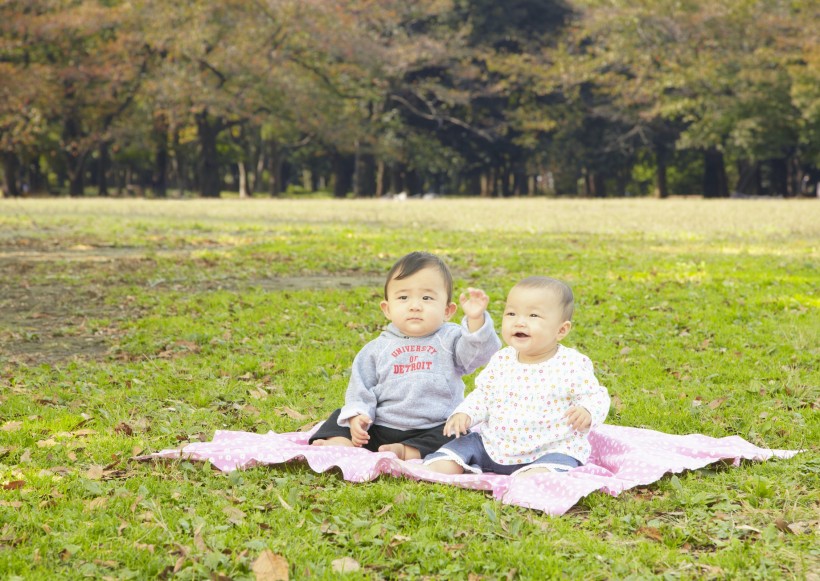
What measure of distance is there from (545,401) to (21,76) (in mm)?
37407

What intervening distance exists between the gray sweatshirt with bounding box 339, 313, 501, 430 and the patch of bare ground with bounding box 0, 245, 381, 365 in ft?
11.4

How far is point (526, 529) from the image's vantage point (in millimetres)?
4070

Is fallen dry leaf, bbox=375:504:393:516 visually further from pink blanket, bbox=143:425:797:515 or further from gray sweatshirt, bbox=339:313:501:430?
gray sweatshirt, bbox=339:313:501:430

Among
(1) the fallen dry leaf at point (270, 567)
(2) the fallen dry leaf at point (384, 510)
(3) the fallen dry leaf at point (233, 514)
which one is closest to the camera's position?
(1) the fallen dry leaf at point (270, 567)

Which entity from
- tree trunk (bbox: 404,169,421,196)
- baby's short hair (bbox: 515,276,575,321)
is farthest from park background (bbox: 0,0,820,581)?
tree trunk (bbox: 404,169,421,196)

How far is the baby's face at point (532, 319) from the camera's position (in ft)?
16.0

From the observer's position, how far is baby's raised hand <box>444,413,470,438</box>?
16.4 ft

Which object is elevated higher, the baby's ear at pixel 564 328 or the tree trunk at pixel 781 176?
the tree trunk at pixel 781 176

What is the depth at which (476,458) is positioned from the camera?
512cm

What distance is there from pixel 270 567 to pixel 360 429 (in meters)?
1.64

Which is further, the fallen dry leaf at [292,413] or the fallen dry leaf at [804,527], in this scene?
the fallen dry leaf at [292,413]

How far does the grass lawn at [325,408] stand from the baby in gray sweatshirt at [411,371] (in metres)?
0.55

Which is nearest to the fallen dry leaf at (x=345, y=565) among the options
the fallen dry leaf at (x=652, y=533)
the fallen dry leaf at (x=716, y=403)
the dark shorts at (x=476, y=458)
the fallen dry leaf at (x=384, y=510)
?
the fallen dry leaf at (x=384, y=510)

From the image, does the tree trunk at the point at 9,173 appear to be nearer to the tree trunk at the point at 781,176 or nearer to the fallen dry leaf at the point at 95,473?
the tree trunk at the point at 781,176
